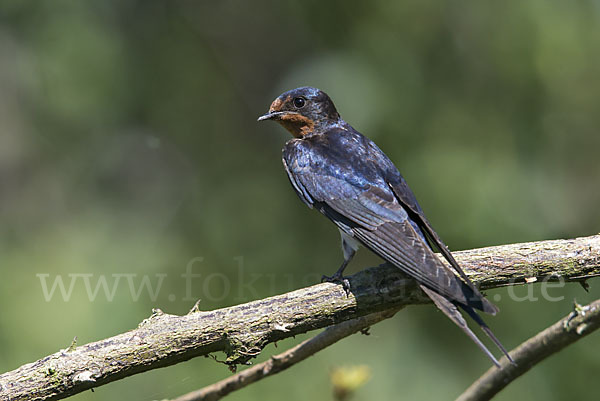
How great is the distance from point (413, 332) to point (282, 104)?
139cm

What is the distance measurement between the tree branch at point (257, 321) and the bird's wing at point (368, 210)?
11cm

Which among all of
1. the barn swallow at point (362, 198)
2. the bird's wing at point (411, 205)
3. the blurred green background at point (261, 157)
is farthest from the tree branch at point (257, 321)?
the blurred green background at point (261, 157)

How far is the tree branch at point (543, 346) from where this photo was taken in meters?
2.17

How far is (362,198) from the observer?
2.84 meters

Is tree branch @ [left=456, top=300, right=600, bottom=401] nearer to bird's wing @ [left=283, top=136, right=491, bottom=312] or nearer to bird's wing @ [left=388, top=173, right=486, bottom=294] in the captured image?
bird's wing @ [left=283, top=136, right=491, bottom=312]

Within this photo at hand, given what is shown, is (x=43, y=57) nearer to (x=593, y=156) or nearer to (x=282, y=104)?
(x=282, y=104)

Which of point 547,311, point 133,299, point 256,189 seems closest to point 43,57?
point 256,189

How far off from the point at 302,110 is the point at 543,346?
1.71 meters

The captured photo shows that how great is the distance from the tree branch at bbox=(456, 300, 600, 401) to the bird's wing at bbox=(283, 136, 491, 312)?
26cm

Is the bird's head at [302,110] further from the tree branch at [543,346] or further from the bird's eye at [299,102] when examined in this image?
the tree branch at [543,346]

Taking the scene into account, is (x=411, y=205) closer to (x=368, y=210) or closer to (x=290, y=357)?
(x=368, y=210)

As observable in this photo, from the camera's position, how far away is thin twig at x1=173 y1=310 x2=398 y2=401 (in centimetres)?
255

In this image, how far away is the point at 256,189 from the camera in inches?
174

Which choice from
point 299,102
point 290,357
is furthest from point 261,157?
point 290,357
